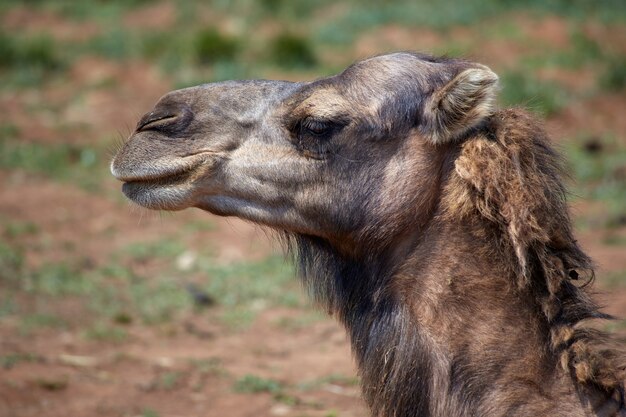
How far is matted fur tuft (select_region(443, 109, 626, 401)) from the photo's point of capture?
384 cm

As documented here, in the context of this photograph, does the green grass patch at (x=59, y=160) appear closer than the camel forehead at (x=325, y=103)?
No

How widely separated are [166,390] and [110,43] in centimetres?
819

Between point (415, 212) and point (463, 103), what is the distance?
0.44 meters

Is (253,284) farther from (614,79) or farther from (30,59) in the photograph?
(30,59)

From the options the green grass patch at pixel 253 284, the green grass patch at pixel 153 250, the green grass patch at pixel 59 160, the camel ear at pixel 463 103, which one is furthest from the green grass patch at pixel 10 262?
the camel ear at pixel 463 103

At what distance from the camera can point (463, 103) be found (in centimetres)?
403

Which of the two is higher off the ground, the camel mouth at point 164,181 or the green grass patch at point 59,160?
the camel mouth at point 164,181

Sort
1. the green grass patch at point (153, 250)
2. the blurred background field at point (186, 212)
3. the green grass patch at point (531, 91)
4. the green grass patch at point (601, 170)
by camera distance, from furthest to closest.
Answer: the green grass patch at point (531, 91)
the green grass patch at point (601, 170)
the green grass patch at point (153, 250)
the blurred background field at point (186, 212)

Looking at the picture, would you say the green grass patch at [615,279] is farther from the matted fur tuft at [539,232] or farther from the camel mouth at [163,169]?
the camel mouth at [163,169]

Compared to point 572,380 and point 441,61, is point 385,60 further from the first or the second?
point 572,380

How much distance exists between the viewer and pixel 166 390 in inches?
239

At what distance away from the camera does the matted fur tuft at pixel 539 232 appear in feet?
12.6

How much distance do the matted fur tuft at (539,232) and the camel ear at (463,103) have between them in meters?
0.07

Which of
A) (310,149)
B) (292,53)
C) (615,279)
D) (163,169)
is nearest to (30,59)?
(292,53)
